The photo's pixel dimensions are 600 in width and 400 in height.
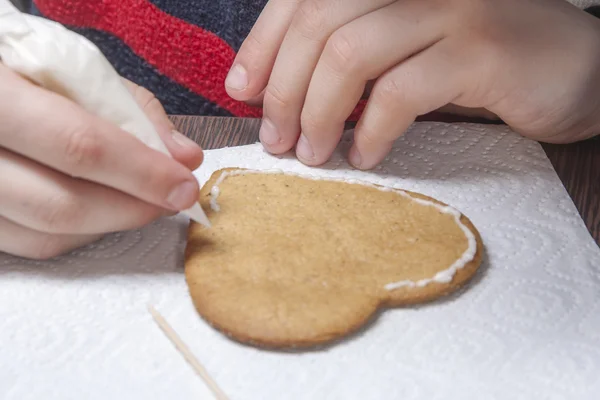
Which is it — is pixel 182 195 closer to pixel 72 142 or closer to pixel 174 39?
pixel 72 142

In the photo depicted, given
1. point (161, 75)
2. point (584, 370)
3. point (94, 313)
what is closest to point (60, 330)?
point (94, 313)

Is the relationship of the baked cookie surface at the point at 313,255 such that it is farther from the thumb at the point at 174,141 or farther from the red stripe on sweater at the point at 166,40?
the red stripe on sweater at the point at 166,40

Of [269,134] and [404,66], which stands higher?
[404,66]

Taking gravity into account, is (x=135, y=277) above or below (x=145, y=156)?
below

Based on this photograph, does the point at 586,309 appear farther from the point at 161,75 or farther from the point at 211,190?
the point at 161,75

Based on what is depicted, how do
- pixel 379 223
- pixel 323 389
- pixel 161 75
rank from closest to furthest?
pixel 323 389 → pixel 379 223 → pixel 161 75

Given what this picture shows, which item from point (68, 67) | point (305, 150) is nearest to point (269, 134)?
point (305, 150)

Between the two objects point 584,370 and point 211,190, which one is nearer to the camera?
point 584,370
